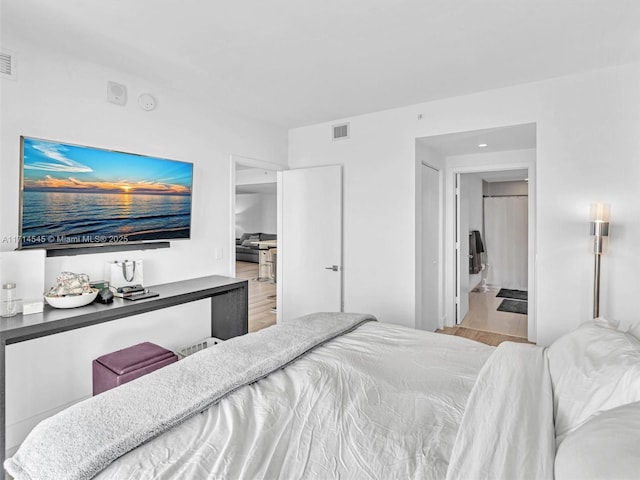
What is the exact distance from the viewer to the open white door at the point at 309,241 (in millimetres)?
3982

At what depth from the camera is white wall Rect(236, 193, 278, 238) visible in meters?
11.2

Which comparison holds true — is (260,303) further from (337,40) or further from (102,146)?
(337,40)

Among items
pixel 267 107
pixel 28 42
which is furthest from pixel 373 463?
pixel 267 107

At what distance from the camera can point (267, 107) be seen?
3592mm

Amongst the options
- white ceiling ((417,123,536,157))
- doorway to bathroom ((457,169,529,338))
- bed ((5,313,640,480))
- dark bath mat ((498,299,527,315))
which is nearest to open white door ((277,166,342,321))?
white ceiling ((417,123,536,157))

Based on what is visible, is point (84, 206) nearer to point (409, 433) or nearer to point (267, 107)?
point (267, 107)

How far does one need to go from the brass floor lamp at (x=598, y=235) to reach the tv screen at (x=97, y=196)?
11.0ft

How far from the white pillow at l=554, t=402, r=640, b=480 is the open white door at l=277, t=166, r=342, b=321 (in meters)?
3.13

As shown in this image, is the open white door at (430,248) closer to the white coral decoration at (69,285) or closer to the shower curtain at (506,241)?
the white coral decoration at (69,285)

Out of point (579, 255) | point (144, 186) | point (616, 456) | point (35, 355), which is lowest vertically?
point (35, 355)

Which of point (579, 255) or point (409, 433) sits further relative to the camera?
point (579, 255)

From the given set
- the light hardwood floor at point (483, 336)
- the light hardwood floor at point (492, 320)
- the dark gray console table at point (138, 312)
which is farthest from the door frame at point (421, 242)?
the dark gray console table at point (138, 312)

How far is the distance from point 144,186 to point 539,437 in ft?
9.70

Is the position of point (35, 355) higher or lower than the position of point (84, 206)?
lower
